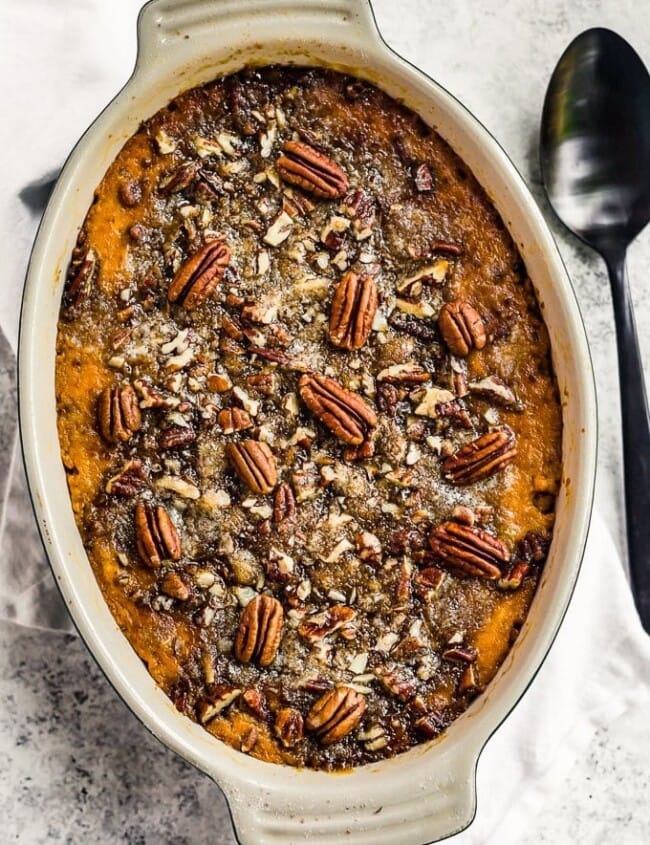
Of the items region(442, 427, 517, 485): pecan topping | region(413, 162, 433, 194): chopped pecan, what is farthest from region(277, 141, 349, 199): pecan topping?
region(442, 427, 517, 485): pecan topping

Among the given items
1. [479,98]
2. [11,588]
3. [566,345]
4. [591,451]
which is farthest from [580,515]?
[11,588]

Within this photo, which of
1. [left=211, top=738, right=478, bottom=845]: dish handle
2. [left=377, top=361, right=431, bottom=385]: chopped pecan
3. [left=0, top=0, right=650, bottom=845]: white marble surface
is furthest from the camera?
[left=0, top=0, right=650, bottom=845]: white marble surface

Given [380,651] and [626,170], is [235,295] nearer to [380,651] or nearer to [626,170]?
[380,651]

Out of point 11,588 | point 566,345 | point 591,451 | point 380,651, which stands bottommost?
point 11,588

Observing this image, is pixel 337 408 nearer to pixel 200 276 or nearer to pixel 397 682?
pixel 200 276

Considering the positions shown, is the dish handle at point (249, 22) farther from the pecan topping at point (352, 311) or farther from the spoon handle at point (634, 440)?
the spoon handle at point (634, 440)

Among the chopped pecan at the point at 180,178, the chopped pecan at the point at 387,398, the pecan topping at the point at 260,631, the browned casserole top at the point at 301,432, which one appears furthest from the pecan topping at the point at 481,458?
the chopped pecan at the point at 180,178

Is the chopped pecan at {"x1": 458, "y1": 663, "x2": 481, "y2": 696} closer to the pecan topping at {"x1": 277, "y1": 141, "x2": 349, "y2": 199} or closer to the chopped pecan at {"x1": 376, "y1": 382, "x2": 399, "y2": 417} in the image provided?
the chopped pecan at {"x1": 376, "y1": 382, "x2": 399, "y2": 417}
